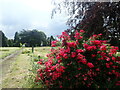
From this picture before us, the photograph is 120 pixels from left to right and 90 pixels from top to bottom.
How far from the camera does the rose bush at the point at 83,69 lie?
2447 mm

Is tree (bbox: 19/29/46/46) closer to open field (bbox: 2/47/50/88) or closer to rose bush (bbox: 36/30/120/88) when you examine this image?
open field (bbox: 2/47/50/88)

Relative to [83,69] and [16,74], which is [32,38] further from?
[83,69]

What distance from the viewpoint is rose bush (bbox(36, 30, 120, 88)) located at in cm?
245

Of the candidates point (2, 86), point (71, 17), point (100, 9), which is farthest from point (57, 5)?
point (2, 86)

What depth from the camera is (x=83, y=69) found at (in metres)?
2.48

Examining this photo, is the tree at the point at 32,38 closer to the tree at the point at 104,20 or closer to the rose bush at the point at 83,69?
the tree at the point at 104,20

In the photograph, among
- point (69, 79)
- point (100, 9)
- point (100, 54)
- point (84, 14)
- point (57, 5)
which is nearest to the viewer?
point (69, 79)

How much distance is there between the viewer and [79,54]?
8.11ft

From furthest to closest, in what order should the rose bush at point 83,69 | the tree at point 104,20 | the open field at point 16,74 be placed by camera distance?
the tree at point 104,20 → the open field at point 16,74 → the rose bush at point 83,69

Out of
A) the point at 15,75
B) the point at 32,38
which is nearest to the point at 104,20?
the point at 15,75

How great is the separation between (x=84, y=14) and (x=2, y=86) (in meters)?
3.75

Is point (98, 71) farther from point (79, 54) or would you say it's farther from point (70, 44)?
point (70, 44)

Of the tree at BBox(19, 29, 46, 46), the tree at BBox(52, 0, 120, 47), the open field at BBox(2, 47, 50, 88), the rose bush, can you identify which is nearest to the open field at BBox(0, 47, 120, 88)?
the open field at BBox(2, 47, 50, 88)

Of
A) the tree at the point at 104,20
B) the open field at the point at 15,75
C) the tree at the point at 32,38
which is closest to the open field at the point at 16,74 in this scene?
the open field at the point at 15,75
